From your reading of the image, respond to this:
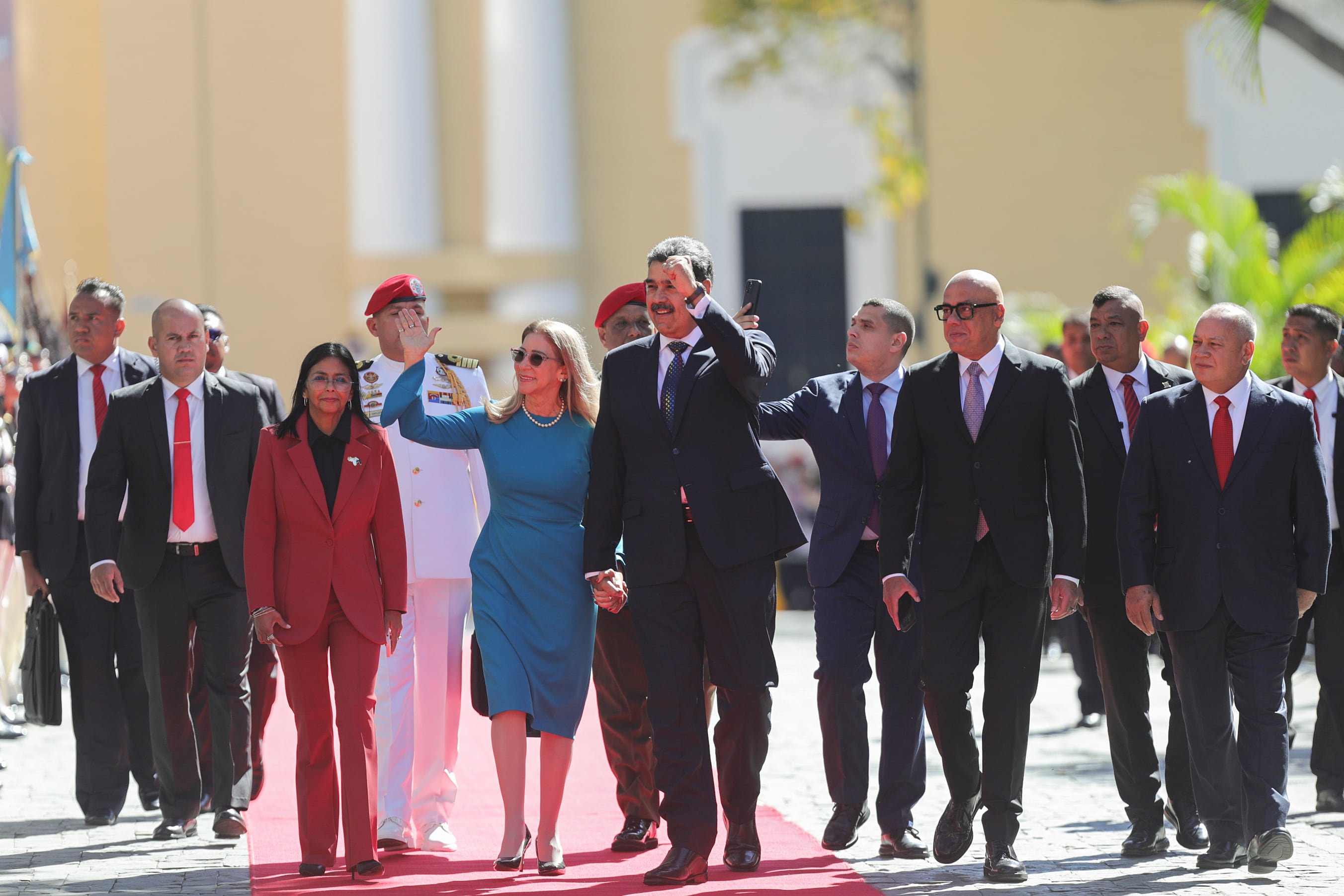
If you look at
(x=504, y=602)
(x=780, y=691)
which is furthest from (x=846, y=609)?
(x=780, y=691)

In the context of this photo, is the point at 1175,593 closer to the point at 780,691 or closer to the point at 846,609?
the point at 846,609

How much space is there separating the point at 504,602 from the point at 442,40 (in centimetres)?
1524

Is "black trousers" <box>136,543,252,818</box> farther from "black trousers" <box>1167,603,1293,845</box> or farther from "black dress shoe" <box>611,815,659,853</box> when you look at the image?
"black trousers" <box>1167,603,1293,845</box>

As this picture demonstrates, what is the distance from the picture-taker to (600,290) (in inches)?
848

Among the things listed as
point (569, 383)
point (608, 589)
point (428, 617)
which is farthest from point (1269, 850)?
point (428, 617)

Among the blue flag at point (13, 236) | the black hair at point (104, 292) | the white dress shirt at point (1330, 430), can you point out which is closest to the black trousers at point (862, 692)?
the white dress shirt at point (1330, 430)

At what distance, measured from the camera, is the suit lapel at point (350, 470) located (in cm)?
638

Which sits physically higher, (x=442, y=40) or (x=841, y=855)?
(x=442, y=40)

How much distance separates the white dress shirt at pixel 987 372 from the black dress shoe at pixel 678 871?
1.84 metres

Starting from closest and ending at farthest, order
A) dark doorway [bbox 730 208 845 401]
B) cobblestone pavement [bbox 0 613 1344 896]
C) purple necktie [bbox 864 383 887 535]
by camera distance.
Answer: cobblestone pavement [bbox 0 613 1344 896] → purple necktie [bbox 864 383 887 535] → dark doorway [bbox 730 208 845 401]

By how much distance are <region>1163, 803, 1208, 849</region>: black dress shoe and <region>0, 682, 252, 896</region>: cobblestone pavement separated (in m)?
3.42

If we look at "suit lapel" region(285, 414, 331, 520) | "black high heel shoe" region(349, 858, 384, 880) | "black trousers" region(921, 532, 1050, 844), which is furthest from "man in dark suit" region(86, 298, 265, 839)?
"black trousers" region(921, 532, 1050, 844)

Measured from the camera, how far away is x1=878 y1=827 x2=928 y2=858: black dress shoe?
6.66 m

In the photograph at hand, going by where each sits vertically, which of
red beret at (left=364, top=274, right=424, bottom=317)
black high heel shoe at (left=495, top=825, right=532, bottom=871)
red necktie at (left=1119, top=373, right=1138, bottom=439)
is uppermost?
red beret at (left=364, top=274, right=424, bottom=317)
